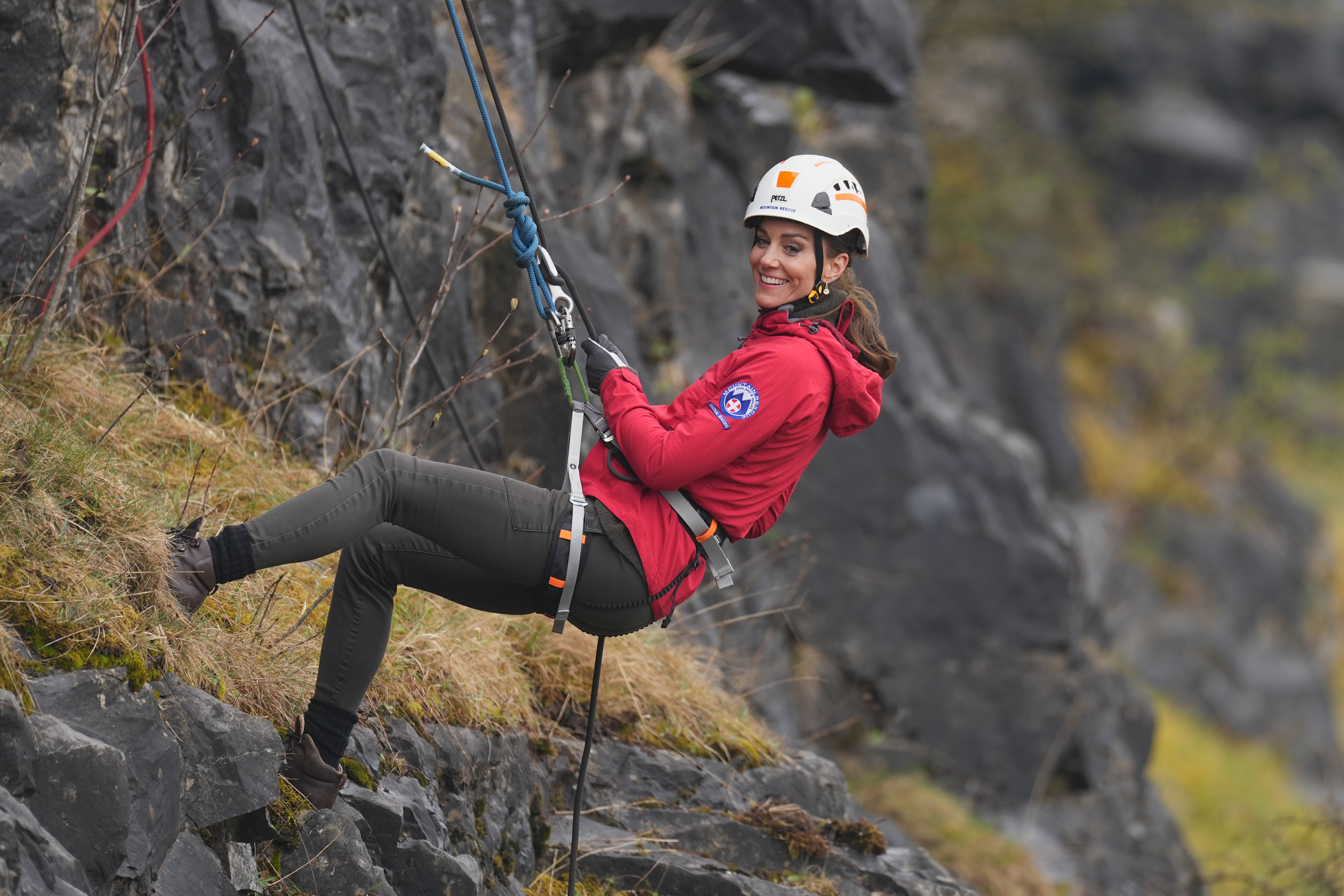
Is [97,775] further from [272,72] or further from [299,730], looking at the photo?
[272,72]

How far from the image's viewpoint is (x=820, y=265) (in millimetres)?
3703

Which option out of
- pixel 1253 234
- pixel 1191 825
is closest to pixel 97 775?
pixel 1191 825

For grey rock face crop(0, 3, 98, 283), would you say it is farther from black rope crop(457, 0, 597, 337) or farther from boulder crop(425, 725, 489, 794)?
boulder crop(425, 725, 489, 794)

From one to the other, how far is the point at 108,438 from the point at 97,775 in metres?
1.59

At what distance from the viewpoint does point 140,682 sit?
3084mm

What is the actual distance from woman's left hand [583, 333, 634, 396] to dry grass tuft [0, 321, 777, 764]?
114 cm

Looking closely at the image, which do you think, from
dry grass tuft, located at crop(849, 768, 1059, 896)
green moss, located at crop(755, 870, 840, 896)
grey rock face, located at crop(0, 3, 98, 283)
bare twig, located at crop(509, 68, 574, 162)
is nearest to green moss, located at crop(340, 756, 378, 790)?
green moss, located at crop(755, 870, 840, 896)

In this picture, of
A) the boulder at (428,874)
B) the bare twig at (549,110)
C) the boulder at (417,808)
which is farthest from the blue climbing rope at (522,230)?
the boulder at (428,874)

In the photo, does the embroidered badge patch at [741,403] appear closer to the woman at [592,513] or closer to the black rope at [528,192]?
the woman at [592,513]

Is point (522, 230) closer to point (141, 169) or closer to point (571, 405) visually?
point (571, 405)

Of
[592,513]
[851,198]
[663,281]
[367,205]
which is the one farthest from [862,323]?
[663,281]

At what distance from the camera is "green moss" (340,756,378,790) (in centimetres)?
365

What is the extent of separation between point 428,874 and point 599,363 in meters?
1.62

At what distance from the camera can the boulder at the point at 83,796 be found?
2777 mm
